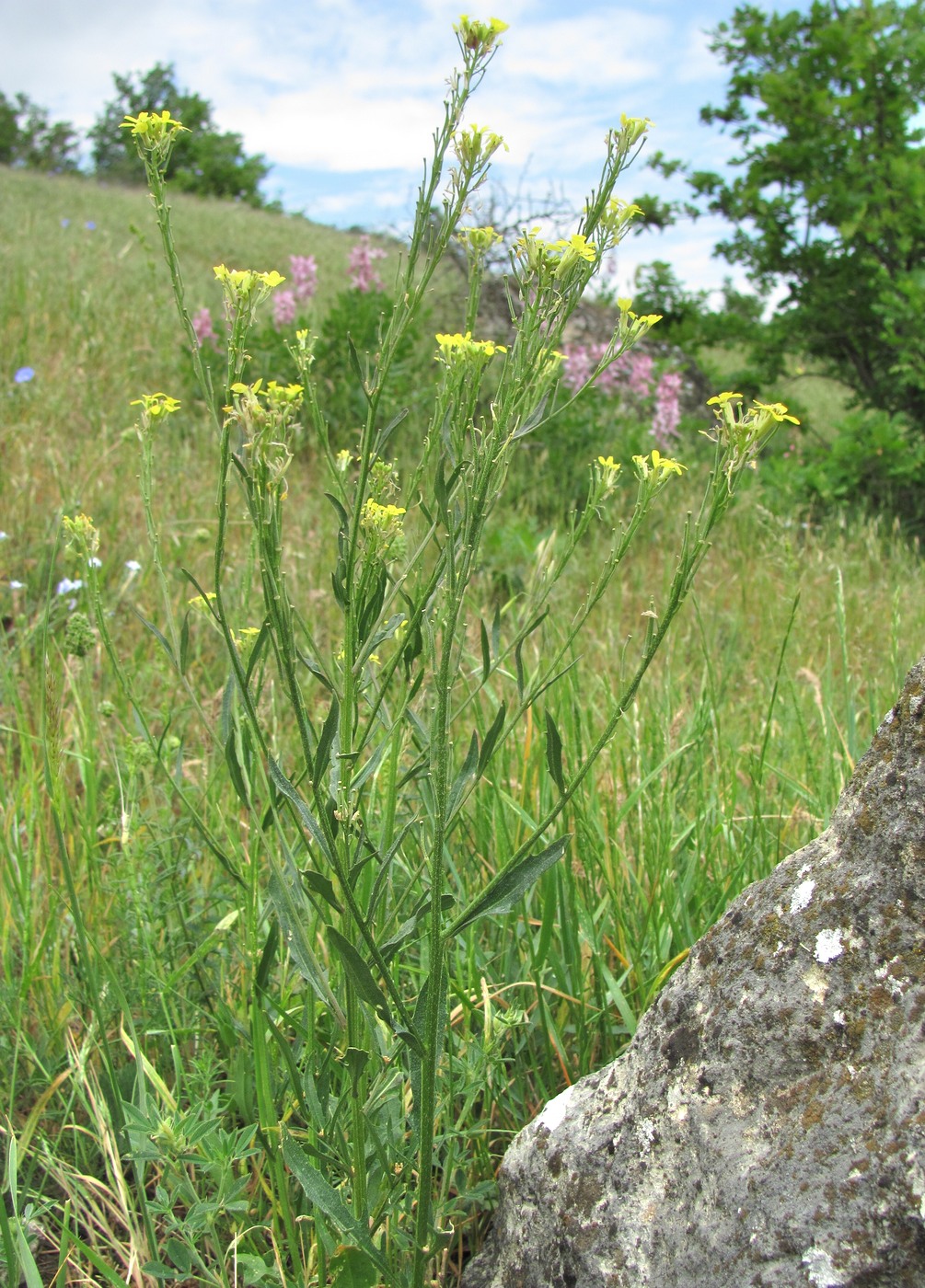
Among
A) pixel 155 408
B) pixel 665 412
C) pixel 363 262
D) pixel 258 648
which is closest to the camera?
pixel 258 648

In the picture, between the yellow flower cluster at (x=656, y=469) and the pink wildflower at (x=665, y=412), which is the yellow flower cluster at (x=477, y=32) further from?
the pink wildflower at (x=665, y=412)

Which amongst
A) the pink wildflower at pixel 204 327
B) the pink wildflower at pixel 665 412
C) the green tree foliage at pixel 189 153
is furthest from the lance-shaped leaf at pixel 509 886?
the green tree foliage at pixel 189 153

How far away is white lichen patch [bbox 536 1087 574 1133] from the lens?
1220 millimetres

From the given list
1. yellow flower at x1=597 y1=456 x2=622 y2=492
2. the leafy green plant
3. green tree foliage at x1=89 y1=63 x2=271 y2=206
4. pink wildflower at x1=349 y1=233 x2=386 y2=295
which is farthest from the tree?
green tree foliage at x1=89 y1=63 x2=271 y2=206

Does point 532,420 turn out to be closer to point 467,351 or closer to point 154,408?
point 467,351

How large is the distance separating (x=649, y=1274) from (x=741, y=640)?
2.79 metres

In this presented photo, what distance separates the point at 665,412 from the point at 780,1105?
5341 millimetres

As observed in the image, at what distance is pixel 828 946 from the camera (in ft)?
3.37

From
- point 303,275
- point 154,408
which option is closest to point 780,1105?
point 154,408

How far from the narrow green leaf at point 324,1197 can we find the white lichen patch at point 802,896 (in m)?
0.57

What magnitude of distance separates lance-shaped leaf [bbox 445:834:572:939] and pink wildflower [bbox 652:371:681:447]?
16.6 ft

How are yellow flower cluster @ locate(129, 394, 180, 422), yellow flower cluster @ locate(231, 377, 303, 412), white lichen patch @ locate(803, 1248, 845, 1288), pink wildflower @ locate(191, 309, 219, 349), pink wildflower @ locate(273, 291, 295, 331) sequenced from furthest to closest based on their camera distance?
pink wildflower @ locate(273, 291, 295, 331)
pink wildflower @ locate(191, 309, 219, 349)
yellow flower cluster @ locate(129, 394, 180, 422)
yellow flower cluster @ locate(231, 377, 303, 412)
white lichen patch @ locate(803, 1248, 845, 1288)

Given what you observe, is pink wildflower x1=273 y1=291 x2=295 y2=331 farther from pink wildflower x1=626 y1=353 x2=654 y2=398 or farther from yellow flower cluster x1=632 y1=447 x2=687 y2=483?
yellow flower cluster x1=632 y1=447 x2=687 y2=483

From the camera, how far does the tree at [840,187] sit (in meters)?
6.22
